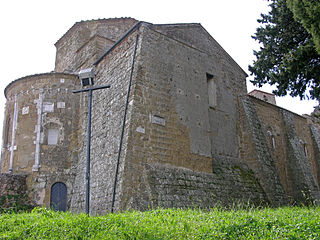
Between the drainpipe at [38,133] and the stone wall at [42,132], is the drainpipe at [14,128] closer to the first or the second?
the stone wall at [42,132]

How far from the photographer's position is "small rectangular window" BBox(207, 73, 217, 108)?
13562 millimetres

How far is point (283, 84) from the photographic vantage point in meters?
10.1

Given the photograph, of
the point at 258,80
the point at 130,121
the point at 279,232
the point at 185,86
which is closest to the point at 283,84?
the point at 258,80

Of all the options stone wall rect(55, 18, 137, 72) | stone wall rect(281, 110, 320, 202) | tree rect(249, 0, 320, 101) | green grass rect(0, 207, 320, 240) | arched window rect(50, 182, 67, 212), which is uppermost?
stone wall rect(55, 18, 137, 72)

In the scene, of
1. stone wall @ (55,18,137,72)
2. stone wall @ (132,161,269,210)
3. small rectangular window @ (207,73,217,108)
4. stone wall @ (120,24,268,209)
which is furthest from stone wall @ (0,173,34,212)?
small rectangular window @ (207,73,217,108)

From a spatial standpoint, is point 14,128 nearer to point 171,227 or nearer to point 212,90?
point 212,90

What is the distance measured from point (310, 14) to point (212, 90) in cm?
595

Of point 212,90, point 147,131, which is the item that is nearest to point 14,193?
point 147,131

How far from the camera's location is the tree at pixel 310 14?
26.5 ft

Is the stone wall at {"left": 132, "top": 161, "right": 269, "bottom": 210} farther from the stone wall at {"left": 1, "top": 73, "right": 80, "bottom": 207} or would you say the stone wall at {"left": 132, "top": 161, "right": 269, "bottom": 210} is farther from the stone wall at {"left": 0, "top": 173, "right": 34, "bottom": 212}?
the stone wall at {"left": 0, "top": 173, "right": 34, "bottom": 212}

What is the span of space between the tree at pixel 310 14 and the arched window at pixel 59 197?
9731mm

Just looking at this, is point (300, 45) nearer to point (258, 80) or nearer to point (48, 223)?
point (258, 80)

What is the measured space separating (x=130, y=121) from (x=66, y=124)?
4621 mm

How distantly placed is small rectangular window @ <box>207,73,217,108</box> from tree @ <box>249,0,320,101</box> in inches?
119
